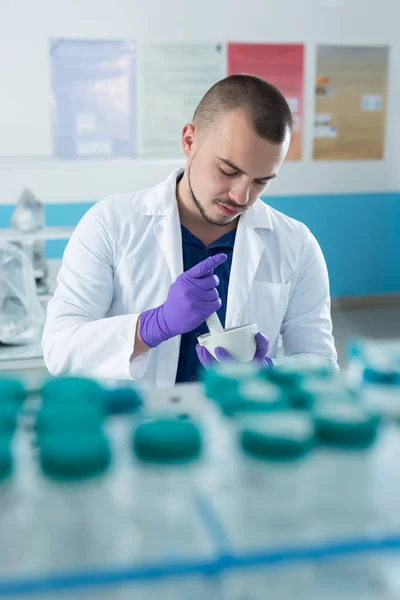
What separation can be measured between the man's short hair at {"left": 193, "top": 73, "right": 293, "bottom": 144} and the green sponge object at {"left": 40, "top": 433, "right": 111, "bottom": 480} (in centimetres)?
106

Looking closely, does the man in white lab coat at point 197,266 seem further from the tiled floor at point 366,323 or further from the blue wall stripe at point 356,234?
the blue wall stripe at point 356,234

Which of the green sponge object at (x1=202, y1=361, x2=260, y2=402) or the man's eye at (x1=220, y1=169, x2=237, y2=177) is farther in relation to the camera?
the man's eye at (x1=220, y1=169, x2=237, y2=177)

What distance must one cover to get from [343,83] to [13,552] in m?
4.71

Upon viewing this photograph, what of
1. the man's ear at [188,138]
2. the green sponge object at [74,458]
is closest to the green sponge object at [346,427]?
the green sponge object at [74,458]

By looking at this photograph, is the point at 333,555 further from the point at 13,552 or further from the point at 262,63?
the point at 262,63

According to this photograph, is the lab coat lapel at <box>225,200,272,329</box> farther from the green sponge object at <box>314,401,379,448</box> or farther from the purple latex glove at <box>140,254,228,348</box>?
the green sponge object at <box>314,401,379,448</box>

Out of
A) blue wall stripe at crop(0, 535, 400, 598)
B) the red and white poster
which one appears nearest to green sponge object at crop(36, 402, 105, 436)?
blue wall stripe at crop(0, 535, 400, 598)

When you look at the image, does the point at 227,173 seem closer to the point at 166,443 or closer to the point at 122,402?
the point at 122,402

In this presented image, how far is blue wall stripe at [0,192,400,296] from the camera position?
478cm

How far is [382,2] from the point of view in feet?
15.2

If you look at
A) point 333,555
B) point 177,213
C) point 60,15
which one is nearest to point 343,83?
point 60,15

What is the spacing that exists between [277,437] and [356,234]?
4.65 meters

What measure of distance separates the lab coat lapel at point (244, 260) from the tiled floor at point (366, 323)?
7.58ft

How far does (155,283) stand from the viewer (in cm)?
163
